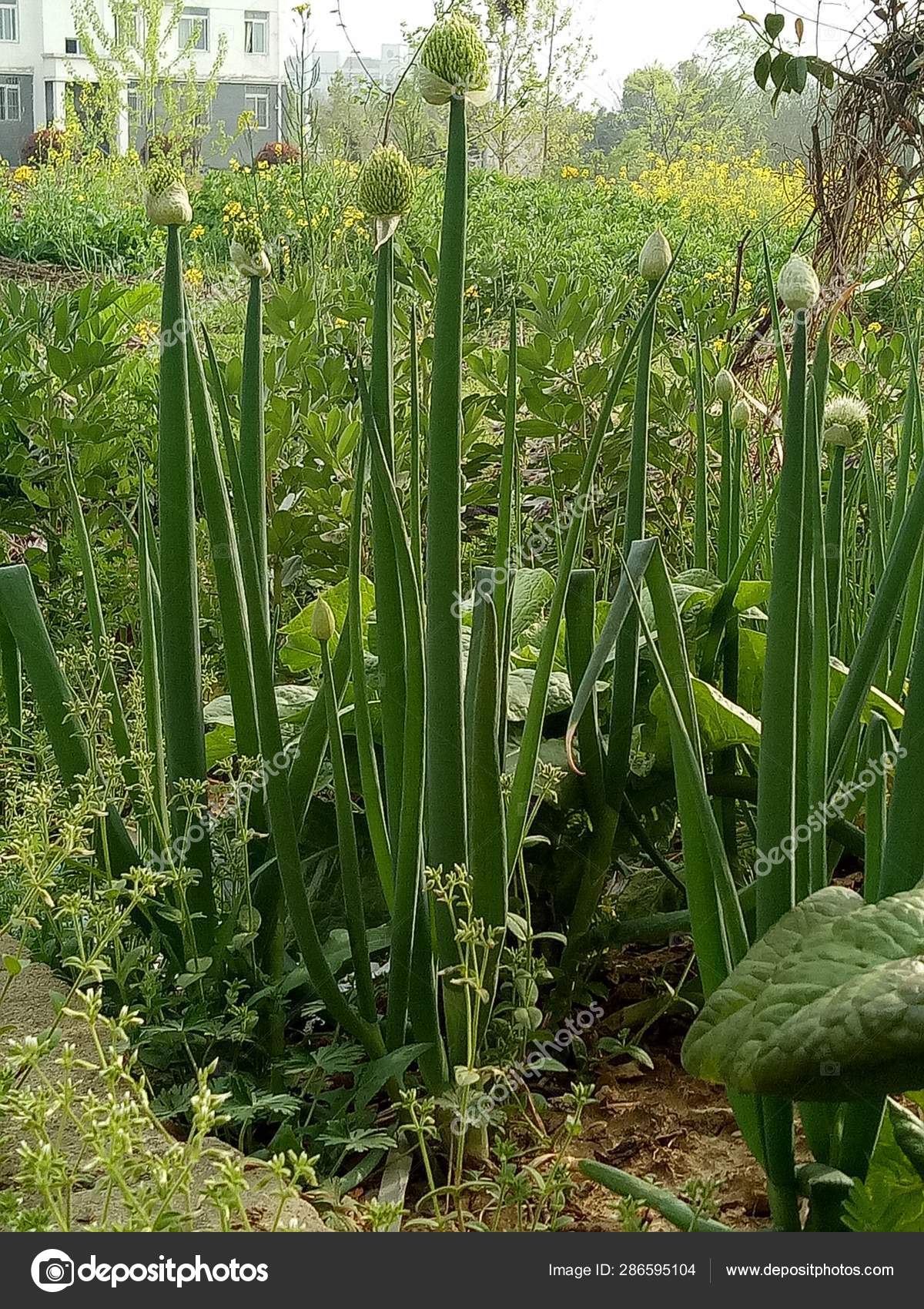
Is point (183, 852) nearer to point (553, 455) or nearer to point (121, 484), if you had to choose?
→ point (553, 455)

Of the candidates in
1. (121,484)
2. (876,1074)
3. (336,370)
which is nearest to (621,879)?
(876,1074)

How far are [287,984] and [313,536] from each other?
0.72m

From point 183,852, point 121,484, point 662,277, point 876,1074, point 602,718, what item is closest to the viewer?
point 876,1074

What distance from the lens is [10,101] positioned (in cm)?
898

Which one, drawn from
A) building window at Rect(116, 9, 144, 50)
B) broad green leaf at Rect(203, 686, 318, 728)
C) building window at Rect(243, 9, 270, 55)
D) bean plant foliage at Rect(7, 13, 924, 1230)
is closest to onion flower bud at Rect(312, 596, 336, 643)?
bean plant foliage at Rect(7, 13, 924, 1230)

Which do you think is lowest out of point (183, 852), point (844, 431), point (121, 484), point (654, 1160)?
point (654, 1160)

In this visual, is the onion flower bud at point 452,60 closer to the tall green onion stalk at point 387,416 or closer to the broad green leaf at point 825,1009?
the tall green onion stalk at point 387,416

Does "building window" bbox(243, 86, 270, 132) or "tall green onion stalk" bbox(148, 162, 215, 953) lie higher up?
"building window" bbox(243, 86, 270, 132)

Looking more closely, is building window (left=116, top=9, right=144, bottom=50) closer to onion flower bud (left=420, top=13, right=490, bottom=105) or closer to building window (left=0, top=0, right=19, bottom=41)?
building window (left=0, top=0, right=19, bottom=41)

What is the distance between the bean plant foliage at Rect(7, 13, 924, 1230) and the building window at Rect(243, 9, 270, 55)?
301 inches

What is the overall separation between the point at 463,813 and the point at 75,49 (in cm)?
844

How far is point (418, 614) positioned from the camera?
0.62m
